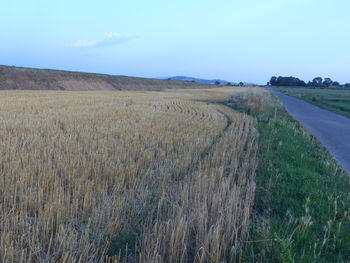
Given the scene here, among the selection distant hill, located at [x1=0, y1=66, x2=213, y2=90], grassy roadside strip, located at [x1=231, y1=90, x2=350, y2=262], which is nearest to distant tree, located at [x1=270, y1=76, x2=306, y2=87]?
distant hill, located at [x1=0, y1=66, x2=213, y2=90]

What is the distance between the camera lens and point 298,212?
167 inches

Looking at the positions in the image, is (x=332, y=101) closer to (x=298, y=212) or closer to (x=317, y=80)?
(x=298, y=212)

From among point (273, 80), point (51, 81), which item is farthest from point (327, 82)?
point (51, 81)

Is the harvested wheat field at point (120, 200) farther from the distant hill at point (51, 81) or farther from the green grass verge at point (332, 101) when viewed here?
the distant hill at point (51, 81)

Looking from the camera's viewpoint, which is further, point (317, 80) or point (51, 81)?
point (317, 80)

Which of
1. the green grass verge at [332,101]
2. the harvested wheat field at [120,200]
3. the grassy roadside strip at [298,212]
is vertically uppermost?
the harvested wheat field at [120,200]

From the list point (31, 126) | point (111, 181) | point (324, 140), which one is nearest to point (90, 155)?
point (111, 181)

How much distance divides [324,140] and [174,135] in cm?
608

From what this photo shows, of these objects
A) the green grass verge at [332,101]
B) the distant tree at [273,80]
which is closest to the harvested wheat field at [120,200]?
the green grass verge at [332,101]

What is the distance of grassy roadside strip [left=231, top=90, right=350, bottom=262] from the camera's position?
122 inches

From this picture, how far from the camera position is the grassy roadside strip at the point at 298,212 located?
311cm

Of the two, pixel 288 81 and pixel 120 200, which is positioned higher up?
pixel 120 200

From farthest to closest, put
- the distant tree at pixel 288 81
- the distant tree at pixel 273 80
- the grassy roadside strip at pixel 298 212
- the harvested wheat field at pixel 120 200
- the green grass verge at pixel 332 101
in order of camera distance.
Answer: the distant tree at pixel 273 80 < the distant tree at pixel 288 81 < the green grass verge at pixel 332 101 < the grassy roadside strip at pixel 298 212 < the harvested wheat field at pixel 120 200

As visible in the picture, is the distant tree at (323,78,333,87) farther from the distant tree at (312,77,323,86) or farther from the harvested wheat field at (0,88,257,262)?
the harvested wheat field at (0,88,257,262)
